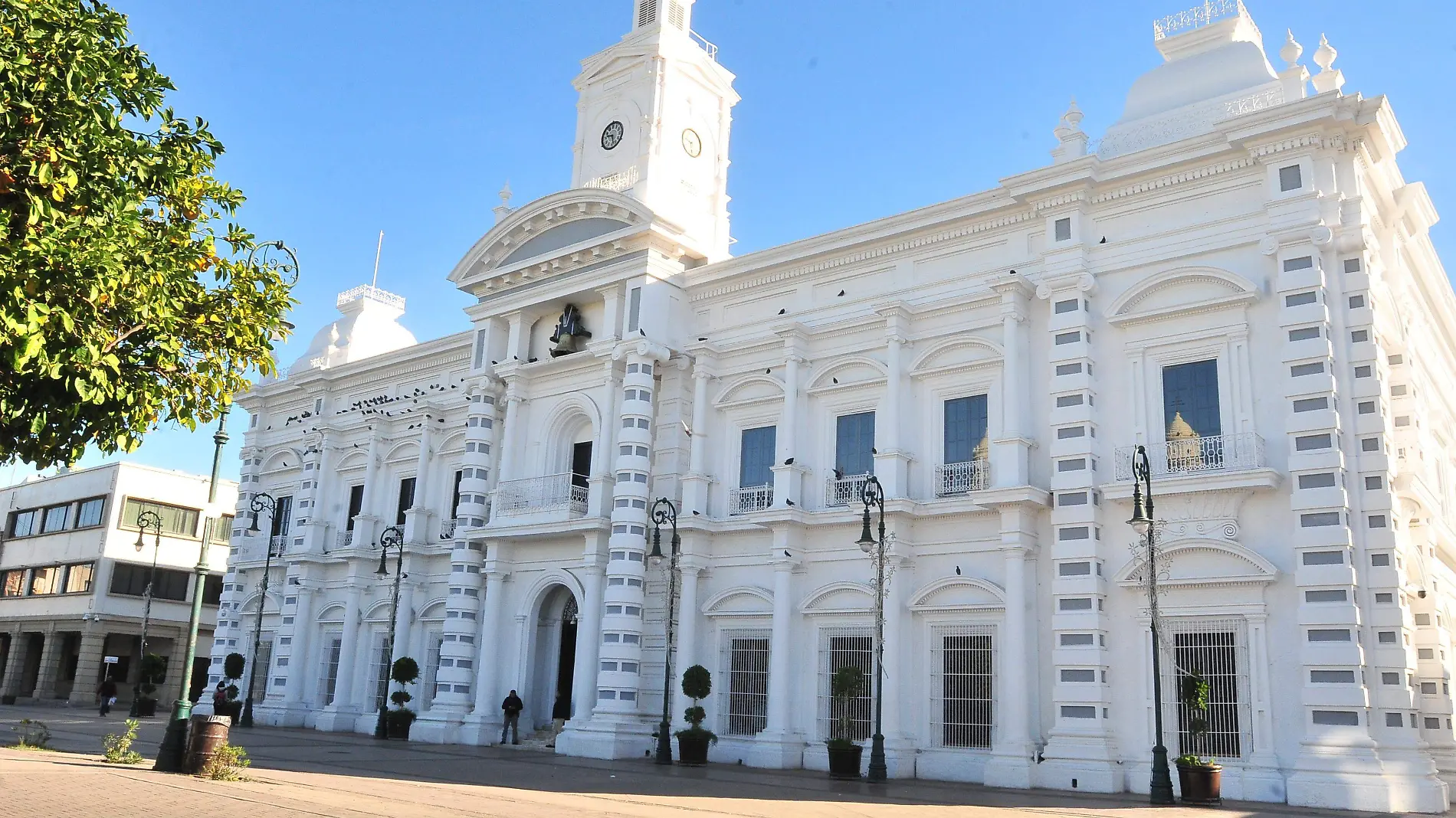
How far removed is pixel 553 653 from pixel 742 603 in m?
6.35

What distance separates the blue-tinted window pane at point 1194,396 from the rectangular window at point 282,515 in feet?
91.0

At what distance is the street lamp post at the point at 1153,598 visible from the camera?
17.6 m

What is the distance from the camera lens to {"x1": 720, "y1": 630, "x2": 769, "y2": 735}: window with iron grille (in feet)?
81.8

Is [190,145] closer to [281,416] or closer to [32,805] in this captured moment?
[32,805]

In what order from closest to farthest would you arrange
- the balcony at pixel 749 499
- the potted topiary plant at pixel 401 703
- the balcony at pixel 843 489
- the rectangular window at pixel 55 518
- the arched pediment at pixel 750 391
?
the balcony at pixel 843 489 → the balcony at pixel 749 499 → the arched pediment at pixel 750 391 → the potted topiary plant at pixel 401 703 → the rectangular window at pixel 55 518

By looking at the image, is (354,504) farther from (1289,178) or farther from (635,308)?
(1289,178)

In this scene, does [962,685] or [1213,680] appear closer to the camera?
[1213,680]

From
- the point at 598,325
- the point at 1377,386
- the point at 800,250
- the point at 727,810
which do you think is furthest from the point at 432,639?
the point at 1377,386

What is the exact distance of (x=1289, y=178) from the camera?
20531 mm

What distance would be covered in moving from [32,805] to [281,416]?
94.9ft

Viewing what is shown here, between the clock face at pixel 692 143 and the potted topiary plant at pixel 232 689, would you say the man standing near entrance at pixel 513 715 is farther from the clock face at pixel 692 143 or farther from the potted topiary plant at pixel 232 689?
the clock face at pixel 692 143

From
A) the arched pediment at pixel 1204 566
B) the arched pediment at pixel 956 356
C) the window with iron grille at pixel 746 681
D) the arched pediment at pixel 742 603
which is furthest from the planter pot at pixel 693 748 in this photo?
the arched pediment at pixel 1204 566

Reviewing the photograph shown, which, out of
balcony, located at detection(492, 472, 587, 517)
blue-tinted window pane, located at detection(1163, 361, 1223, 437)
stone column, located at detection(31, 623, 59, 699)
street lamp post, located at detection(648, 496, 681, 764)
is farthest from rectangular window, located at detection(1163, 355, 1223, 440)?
stone column, located at detection(31, 623, 59, 699)

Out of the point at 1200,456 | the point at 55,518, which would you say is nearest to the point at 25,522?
the point at 55,518
